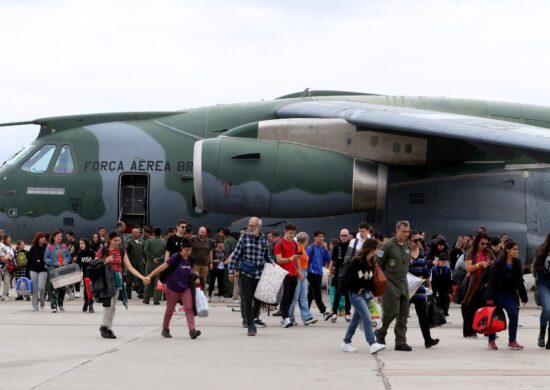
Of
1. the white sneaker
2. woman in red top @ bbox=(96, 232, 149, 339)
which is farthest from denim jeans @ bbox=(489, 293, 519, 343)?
woman in red top @ bbox=(96, 232, 149, 339)

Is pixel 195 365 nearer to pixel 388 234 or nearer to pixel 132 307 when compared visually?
pixel 132 307

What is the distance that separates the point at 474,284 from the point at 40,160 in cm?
1305

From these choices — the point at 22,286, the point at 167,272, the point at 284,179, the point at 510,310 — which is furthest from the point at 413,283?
the point at 22,286

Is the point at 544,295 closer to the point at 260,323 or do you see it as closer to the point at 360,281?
the point at 360,281

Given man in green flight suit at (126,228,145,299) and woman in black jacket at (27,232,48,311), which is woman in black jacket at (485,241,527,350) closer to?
woman in black jacket at (27,232,48,311)

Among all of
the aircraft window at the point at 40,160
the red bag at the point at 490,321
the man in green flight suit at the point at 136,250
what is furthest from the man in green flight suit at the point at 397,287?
the aircraft window at the point at 40,160

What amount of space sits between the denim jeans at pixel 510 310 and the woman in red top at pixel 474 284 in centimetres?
75

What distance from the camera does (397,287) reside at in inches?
513

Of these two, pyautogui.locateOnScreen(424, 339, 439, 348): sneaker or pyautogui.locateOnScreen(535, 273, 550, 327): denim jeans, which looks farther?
pyautogui.locateOnScreen(535, 273, 550, 327): denim jeans

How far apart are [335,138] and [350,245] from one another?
20.8 ft

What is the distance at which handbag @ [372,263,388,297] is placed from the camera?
1273cm

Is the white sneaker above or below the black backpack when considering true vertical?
below

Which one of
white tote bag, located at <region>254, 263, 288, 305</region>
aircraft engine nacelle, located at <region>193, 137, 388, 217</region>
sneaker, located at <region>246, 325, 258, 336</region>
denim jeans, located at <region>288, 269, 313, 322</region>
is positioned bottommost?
sneaker, located at <region>246, 325, 258, 336</region>

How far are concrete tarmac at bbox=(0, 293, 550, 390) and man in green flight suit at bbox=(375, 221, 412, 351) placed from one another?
262mm
